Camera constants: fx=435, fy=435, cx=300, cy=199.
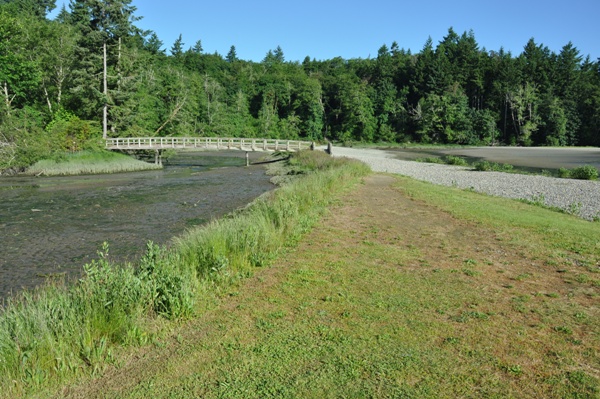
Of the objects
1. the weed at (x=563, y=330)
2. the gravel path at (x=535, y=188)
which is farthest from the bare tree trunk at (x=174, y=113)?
the weed at (x=563, y=330)

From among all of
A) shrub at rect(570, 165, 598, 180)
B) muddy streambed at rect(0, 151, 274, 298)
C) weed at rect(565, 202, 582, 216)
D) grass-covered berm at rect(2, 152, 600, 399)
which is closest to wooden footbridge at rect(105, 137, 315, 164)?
muddy streambed at rect(0, 151, 274, 298)

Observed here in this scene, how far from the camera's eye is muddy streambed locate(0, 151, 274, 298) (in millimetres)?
11703

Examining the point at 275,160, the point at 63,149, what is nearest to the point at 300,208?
the point at 63,149

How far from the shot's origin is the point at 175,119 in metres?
56.6

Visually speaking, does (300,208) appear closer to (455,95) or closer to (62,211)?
(62,211)

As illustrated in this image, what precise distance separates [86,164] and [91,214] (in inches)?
801

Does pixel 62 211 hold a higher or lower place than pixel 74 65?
lower

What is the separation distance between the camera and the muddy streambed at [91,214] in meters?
11.7

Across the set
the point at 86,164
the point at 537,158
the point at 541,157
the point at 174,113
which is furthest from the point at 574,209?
the point at 174,113

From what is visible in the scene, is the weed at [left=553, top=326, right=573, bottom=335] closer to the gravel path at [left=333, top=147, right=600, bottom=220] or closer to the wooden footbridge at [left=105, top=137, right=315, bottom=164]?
the gravel path at [left=333, top=147, right=600, bottom=220]

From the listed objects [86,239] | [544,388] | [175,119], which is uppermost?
[175,119]

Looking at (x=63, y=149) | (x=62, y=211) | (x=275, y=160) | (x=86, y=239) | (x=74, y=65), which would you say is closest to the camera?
(x=86, y=239)

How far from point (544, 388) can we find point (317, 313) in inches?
119

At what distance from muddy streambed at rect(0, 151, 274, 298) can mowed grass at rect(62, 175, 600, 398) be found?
5.82 metres
